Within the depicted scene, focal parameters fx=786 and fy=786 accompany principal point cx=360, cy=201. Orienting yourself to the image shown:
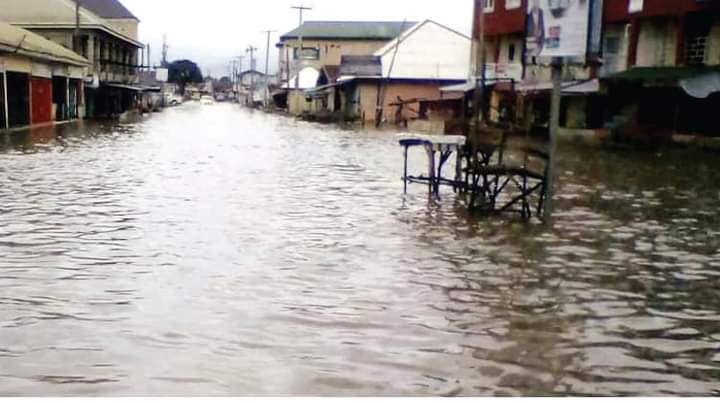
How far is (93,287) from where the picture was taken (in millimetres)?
6574

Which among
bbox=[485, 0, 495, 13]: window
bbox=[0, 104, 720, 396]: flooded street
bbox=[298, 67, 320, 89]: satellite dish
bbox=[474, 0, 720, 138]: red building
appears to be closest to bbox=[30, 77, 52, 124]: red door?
bbox=[474, 0, 720, 138]: red building

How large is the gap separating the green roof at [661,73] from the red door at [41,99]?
2465cm

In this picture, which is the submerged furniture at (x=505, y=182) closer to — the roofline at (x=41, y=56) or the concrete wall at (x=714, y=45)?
the concrete wall at (x=714, y=45)

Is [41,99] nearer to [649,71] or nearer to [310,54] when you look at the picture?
[649,71]

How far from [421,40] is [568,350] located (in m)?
53.2

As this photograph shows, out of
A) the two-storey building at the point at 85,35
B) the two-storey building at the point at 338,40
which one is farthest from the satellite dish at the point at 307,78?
the two-storey building at the point at 85,35

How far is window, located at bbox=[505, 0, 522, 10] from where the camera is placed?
42869 mm

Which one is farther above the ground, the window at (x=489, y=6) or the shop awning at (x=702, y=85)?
the window at (x=489, y=6)

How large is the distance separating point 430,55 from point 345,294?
51.8 metres

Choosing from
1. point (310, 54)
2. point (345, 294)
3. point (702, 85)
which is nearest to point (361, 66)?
point (702, 85)

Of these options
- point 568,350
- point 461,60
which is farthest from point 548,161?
point 461,60

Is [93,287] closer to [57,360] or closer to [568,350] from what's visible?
[57,360]

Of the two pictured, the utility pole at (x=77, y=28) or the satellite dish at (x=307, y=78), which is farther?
the satellite dish at (x=307, y=78)

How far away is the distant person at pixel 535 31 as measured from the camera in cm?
1170
